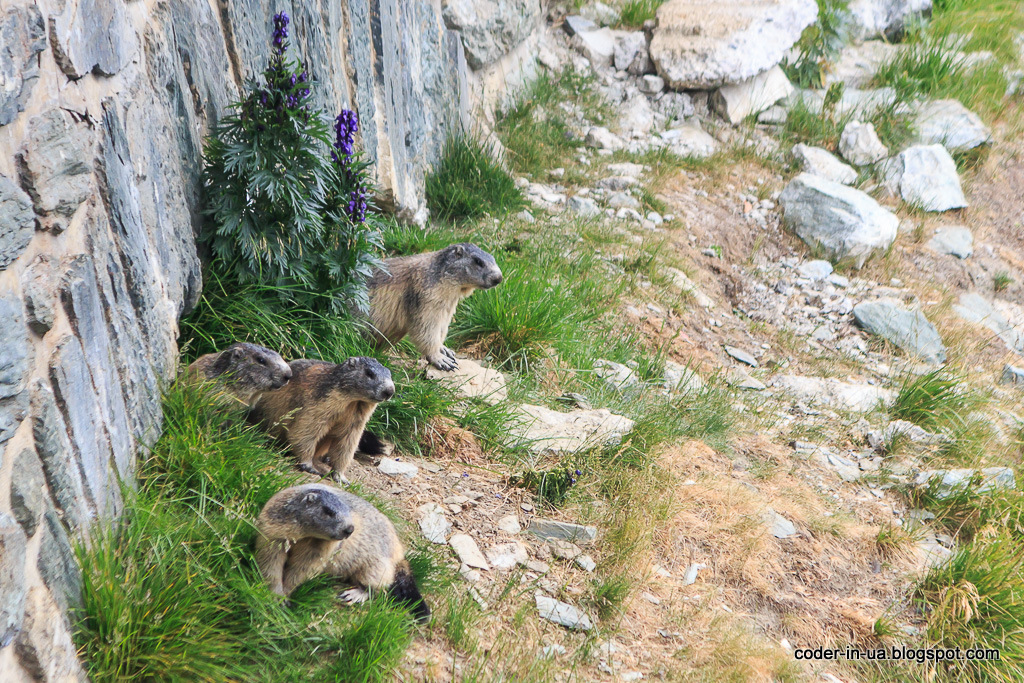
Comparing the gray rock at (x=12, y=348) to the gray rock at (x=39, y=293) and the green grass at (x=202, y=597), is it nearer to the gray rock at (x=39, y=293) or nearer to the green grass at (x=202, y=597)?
the gray rock at (x=39, y=293)

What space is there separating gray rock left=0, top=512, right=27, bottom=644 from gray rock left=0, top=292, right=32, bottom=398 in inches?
14.9

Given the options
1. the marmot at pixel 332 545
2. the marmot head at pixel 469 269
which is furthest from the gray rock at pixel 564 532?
the marmot head at pixel 469 269

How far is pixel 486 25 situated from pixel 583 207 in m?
2.46

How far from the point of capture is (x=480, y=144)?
913cm

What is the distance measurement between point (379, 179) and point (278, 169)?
7.83 ft

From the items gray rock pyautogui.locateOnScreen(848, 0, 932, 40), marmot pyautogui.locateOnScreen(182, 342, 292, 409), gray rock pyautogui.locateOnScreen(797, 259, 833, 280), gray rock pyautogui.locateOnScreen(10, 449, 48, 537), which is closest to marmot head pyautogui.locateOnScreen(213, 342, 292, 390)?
marmot pyautogui.locateOnScreen(182, 342, 292, 409)

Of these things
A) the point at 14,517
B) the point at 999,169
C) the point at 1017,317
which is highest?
the point at 14,517

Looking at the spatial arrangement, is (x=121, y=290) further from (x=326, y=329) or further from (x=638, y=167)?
(x=638, y=167)

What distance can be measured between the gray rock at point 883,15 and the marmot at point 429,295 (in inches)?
405

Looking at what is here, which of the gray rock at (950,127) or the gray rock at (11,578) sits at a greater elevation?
the gray rock at (11,578)

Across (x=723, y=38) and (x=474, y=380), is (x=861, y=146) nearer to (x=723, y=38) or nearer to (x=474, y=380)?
(x=723, y=38)

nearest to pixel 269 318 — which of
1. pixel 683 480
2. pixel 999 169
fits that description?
pixel 683 480

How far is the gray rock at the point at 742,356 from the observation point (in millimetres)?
7992

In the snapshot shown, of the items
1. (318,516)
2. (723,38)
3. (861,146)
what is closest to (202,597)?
(318,516)
